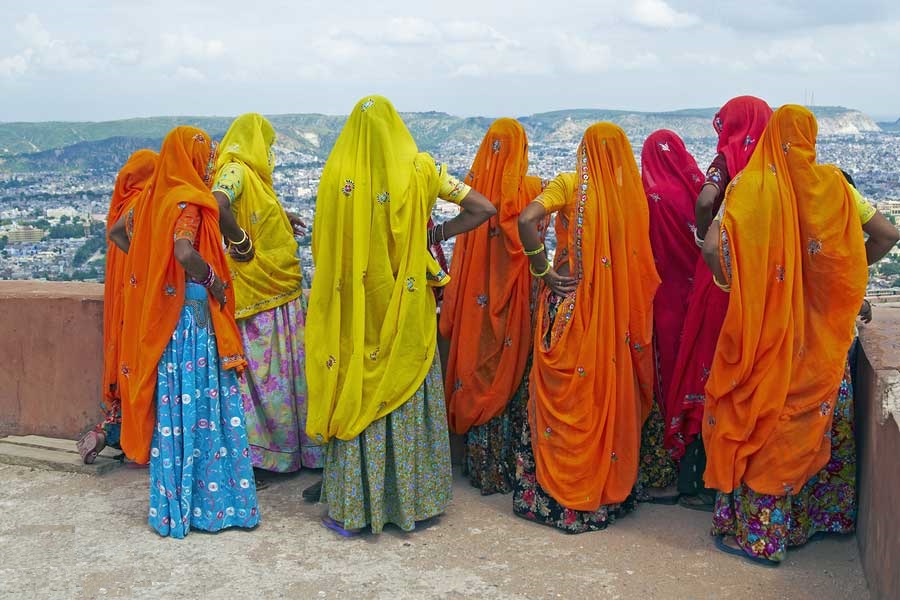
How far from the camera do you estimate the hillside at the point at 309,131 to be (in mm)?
18578

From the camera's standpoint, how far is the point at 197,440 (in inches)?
156

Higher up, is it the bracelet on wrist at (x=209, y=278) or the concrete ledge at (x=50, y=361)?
the bracelet on wrist at (x=209, y=278)

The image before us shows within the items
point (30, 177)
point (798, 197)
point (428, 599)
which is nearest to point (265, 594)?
point (428, 599)

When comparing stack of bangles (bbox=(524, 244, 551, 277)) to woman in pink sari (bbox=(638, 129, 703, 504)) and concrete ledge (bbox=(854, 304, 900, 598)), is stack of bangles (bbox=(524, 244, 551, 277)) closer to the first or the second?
woman in pink sari (bbox=(638, 129, 703, 504))

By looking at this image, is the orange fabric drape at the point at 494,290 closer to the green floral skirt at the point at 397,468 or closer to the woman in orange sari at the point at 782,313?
the green floral skirt at the point at 397,468

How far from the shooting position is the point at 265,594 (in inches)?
135

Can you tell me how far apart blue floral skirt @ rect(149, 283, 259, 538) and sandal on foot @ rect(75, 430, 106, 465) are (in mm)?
972

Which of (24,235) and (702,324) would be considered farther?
(24,235)

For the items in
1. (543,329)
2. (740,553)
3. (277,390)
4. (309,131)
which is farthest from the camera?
(309,131)

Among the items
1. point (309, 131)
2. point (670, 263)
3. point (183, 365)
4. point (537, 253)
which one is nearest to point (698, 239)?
point (670, 263)

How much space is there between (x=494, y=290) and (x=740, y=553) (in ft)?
5.12

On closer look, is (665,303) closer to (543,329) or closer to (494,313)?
(543,329)

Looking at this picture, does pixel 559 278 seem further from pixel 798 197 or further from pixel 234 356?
pixel 234 356

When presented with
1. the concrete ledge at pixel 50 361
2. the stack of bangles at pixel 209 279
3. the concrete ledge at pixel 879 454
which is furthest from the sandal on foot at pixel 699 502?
the concrete ledge at pixel 50 361
